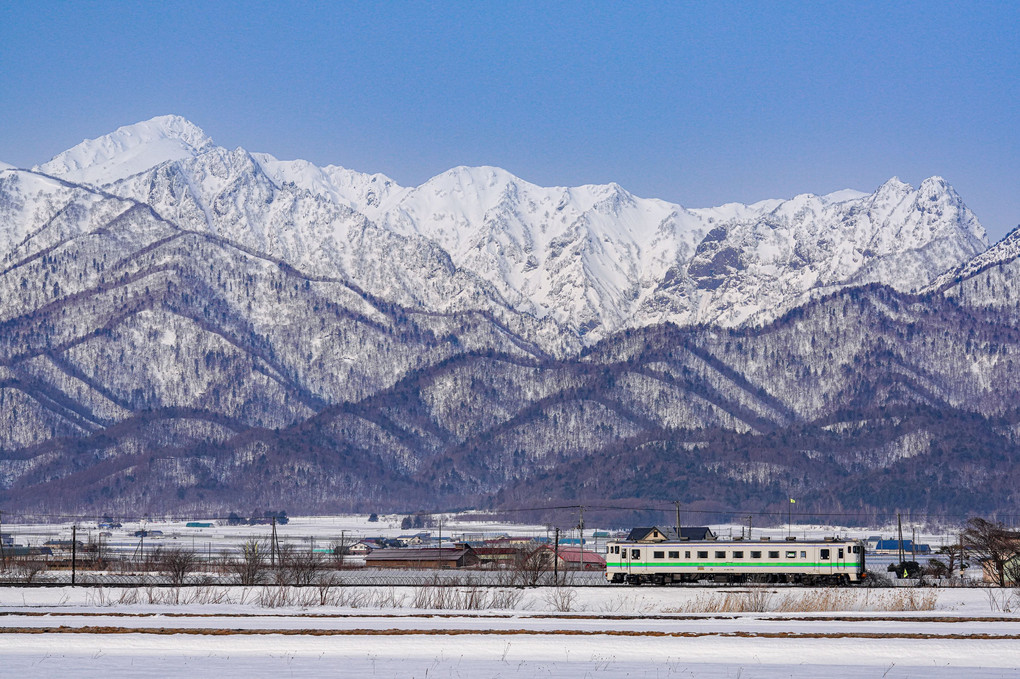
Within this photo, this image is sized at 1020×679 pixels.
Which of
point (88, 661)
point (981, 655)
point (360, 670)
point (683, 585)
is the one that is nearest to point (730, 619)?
point (981, 655)

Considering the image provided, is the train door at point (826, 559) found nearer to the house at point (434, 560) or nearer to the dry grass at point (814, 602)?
the dry grass at point (814, 602)

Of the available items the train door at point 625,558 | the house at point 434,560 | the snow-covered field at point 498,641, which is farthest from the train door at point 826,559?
the house at point 434,560

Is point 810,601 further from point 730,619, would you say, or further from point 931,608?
point 730,619

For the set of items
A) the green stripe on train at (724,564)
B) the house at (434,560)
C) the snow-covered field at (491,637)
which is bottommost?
the house at (434,560)

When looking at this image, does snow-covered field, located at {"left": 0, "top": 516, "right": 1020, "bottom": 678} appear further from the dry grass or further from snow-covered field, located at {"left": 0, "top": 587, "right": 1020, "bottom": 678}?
the dry grass

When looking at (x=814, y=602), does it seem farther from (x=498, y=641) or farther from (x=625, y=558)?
(x=498, y=641)

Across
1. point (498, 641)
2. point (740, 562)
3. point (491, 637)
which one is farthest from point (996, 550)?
point (498, 641)

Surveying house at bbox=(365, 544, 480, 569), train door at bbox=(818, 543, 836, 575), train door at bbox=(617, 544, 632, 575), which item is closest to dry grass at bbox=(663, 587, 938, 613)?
train door at bbox=(818, 543, 836, 575)
